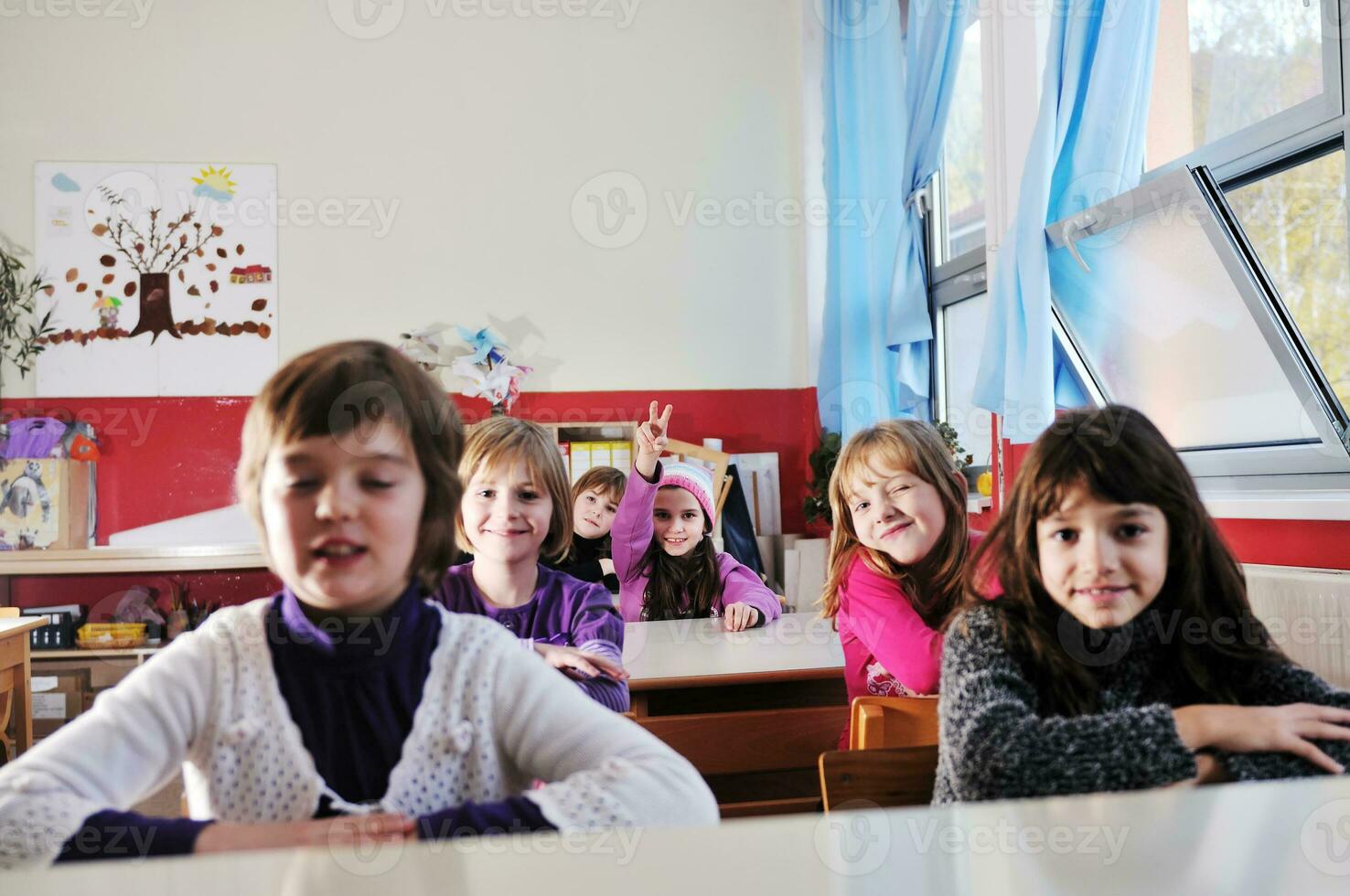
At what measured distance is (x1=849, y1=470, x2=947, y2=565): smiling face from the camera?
1791 mm

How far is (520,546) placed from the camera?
1.60 metres

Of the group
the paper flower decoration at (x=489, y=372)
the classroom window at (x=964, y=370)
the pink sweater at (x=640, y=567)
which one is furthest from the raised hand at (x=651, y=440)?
the paper flower decoration at (x=489, y=372)

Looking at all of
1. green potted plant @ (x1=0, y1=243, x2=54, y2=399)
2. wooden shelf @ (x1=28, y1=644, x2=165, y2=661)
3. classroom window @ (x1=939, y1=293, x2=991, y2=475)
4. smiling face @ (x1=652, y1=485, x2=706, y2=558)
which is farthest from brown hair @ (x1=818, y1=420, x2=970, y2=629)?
green potted plant @ (x1=0, y1=243, x2=54, y2=399)

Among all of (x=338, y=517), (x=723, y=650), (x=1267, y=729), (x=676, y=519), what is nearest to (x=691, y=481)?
(x=676, y=519)

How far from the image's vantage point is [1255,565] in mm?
2094

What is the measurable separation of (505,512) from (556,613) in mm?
201

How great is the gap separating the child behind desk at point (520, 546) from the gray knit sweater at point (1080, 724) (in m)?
0.64

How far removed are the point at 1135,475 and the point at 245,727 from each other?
0.90 metres

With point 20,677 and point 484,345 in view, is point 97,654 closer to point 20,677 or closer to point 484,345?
point 20,677

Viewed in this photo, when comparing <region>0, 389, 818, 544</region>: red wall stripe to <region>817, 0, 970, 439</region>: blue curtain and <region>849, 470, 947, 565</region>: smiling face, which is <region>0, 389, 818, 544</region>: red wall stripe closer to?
<region>817, 0, 970, 439</region>: blue curtain

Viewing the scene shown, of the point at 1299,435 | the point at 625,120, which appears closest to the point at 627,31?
the point at 625,120

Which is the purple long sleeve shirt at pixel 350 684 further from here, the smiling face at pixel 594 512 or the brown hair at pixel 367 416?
the smiling face at pixel 594 512

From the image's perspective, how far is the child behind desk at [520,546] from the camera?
62.7 inches

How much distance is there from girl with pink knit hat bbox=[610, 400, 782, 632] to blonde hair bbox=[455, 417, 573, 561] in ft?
3.28
